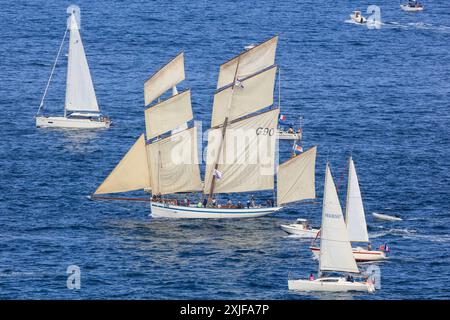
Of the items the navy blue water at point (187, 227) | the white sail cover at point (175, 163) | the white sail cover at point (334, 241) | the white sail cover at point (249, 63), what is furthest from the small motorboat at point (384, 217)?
the white sail cover at point (334, 241)

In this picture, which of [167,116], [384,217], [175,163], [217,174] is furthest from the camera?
[175,163]

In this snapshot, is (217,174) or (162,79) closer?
(162,79)

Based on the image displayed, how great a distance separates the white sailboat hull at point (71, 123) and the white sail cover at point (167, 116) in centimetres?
3670

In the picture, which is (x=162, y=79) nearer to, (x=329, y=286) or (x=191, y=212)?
(x=191, y=212)

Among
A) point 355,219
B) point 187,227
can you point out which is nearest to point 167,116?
point 187,227

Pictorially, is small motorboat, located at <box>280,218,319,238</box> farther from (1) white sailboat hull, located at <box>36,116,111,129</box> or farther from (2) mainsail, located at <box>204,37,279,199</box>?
(1) white sailboat hull, located at <box>36,116,111,129</box>

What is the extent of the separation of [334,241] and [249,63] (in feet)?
101

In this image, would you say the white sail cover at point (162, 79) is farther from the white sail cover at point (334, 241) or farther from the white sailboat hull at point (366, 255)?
the white sail cover at point (334, 241)

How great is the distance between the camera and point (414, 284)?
13038cm

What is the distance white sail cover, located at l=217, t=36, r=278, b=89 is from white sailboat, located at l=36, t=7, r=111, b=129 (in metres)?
40.5

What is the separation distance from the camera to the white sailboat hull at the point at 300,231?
14438 centimetres

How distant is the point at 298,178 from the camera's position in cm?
15200

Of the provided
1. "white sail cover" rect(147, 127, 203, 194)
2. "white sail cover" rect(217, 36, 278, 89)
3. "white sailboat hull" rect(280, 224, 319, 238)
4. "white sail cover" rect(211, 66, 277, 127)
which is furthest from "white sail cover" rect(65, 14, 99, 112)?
"white sailboat hull" rect(280, 224, 319, 238)

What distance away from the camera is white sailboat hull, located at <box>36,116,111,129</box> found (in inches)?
7510
